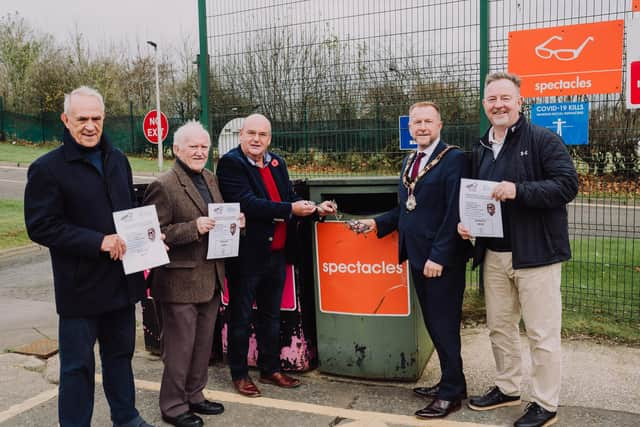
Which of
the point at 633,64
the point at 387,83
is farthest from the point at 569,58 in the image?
the point at 387,83

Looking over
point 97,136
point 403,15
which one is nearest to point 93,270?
point 97,136

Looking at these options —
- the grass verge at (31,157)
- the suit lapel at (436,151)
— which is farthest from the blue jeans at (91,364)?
the grass verge at (31,157)

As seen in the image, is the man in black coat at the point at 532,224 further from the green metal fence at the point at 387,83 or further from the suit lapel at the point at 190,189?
the green metal fence at the point at 387,83

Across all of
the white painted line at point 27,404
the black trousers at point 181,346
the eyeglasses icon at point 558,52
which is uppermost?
the eyeglasses icon at point 558,52

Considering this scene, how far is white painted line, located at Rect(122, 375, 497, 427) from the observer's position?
11.4 feet

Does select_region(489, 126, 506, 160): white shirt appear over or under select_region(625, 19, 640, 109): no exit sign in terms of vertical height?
under

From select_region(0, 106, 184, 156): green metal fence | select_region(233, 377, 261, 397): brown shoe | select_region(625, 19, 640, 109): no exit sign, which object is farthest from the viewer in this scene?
select_region(0, 106, 184, 156): green metal fence

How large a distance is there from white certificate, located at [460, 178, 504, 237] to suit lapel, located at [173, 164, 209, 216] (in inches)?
60.4

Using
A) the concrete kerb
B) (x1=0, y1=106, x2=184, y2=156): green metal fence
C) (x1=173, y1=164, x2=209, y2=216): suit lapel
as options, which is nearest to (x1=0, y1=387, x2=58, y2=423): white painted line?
(x1=173, y1=164, x2=209, y2=216): suit lapel

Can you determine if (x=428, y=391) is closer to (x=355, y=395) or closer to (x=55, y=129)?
(x=355, y=395)

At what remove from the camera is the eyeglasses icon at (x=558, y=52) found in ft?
15.7

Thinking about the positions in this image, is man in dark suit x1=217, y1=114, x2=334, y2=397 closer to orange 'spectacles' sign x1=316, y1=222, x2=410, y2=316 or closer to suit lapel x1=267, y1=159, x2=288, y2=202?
suit lapel x1=267, y1=159, x2=288, y2=202

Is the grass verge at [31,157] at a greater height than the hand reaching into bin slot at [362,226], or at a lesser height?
greater

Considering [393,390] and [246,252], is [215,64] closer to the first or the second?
[246,252]
